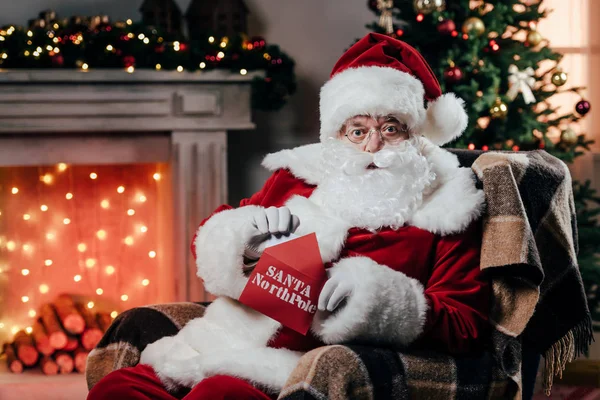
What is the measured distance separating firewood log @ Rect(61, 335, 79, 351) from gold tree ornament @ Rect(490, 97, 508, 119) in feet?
6.39

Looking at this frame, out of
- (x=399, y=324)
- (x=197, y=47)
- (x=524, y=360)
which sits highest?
(x=197, y=47)

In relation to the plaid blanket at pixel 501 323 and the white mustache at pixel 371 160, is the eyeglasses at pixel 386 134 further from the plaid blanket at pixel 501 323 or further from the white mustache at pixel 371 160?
the plaid blanket at pixel 501 323

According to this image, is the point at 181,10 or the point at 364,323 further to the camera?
the point at 181,10

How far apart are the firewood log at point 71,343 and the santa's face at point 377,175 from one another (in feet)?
5.77

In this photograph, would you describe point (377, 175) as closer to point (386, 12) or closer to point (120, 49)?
point (386, 12)

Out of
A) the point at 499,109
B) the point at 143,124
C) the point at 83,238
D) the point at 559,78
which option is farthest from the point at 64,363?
the point at 559,78

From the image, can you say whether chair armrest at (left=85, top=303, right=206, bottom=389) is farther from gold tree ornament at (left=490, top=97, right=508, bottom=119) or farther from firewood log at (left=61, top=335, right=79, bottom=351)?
gold tree ornament at (left=490, top=97, right=508, bottom=119)

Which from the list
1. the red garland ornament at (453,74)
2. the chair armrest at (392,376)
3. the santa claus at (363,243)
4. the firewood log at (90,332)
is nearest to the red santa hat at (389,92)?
the santa claus at (363,243)

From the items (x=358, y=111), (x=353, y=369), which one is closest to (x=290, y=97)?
(x=358, y=111)

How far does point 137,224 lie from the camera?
328 cm

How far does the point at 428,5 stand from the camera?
288 centimetres

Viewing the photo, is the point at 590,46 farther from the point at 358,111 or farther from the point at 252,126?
the point at 358,111

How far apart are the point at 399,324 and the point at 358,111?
0.54m

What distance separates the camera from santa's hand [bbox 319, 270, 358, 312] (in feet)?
4.86
